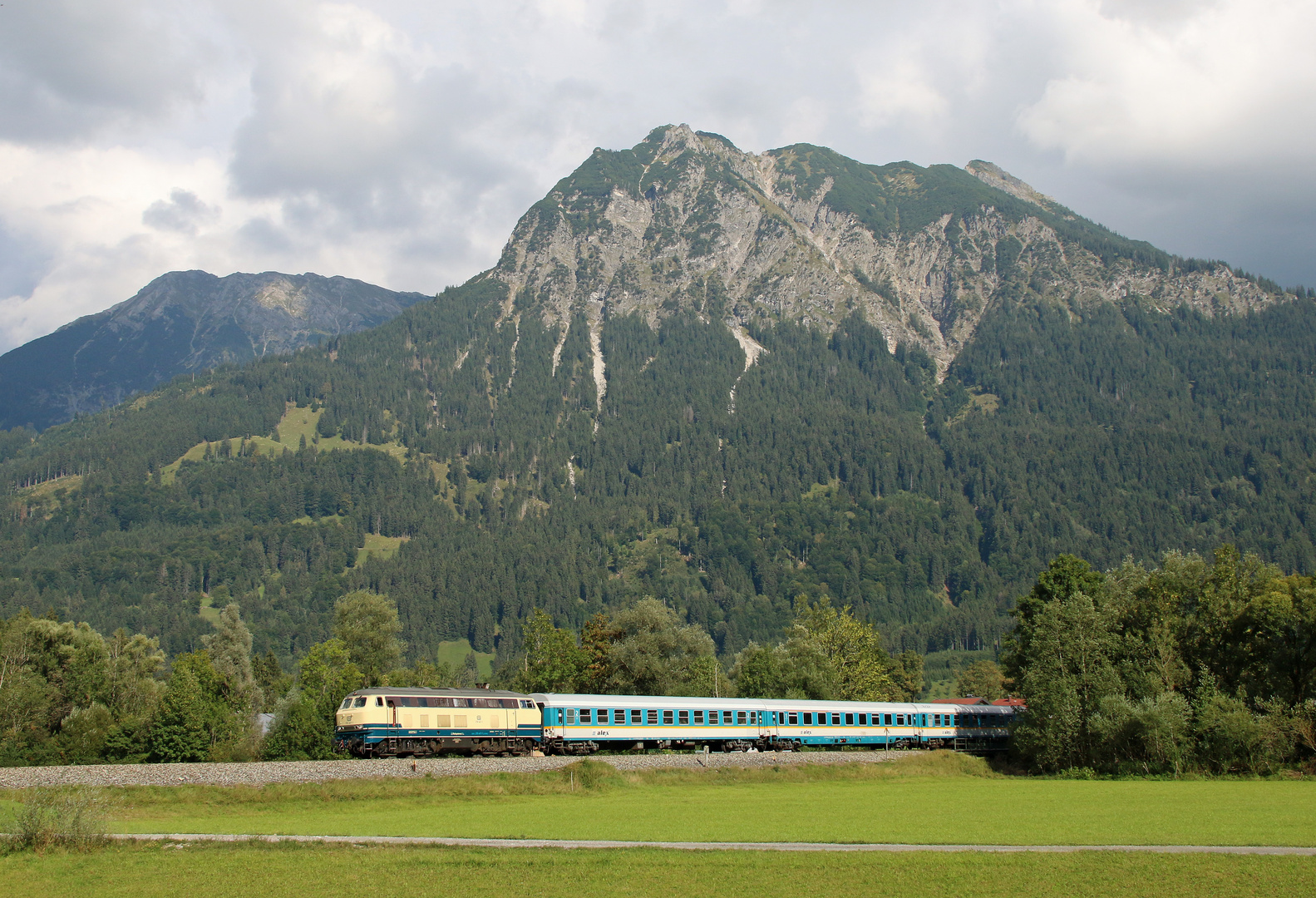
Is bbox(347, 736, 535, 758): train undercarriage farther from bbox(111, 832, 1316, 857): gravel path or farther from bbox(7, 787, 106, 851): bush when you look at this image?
bbox(7, 787, 106, 851): bush

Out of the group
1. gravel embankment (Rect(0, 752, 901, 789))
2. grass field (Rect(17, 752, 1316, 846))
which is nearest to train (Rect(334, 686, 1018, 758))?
gravel embankment (Rect(0, 752, 901, 789))

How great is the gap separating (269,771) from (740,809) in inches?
815

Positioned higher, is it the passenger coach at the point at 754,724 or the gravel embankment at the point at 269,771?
the gravel embankment at the point at 269,771

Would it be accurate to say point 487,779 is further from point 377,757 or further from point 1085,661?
point 1085,661

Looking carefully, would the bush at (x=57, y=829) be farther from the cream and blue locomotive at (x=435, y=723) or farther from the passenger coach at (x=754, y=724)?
the passenger coach at (x=754, y=724)

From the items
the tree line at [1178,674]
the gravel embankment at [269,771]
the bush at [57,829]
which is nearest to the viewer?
the bush at [57,829]

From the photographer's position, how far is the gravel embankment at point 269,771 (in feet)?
133

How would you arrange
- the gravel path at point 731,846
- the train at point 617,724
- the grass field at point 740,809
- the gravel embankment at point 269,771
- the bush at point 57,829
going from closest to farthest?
the gravel path at point 731,846
the bush at point 57,829
the grass field at point 740,809
the gravel embankment at point 269,771
the train at point 617,724

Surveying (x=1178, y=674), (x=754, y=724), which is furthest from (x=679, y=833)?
(x=1178, y=674)

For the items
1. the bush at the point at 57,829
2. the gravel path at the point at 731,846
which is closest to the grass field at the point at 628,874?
the bush at the point at 57,829

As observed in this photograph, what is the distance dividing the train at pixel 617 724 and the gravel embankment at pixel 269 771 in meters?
3.53

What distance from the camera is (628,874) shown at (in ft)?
81.3

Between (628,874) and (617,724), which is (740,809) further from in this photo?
(617,724)

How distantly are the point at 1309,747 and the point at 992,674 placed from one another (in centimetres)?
11155
